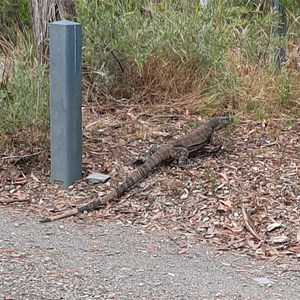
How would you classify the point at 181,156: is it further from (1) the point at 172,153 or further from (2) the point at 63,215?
(2) the point at 63,215

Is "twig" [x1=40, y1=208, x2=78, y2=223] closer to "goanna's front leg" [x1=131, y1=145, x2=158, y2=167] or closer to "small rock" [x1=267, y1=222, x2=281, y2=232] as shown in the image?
"goanna's front leg" [x1=131, y1=145, x2=158, y2=167]

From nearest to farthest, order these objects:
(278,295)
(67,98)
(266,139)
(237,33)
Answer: (278,295) < (67,98) < (266,139) < (237,33)

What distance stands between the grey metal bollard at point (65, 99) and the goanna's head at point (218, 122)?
1.53 metres

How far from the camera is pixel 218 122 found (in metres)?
7.54

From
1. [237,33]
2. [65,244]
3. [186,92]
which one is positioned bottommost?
[65,244]

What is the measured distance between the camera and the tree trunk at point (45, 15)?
8.76 m

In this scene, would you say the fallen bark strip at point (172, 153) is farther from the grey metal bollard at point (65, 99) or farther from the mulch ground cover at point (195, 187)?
the grey metal bollard at point (65, 99)

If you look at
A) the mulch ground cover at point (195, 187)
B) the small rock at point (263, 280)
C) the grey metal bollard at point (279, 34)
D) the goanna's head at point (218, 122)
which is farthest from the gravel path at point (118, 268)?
the grey metal bollard at point (279, 34)

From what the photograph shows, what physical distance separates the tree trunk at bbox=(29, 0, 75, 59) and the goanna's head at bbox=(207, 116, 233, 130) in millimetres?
2372

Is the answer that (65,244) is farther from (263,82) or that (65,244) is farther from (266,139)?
(263,82)

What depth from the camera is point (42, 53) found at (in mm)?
8734

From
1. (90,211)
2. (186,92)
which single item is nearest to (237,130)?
(186,92)

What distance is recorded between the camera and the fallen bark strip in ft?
20.1

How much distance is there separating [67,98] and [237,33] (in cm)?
358
